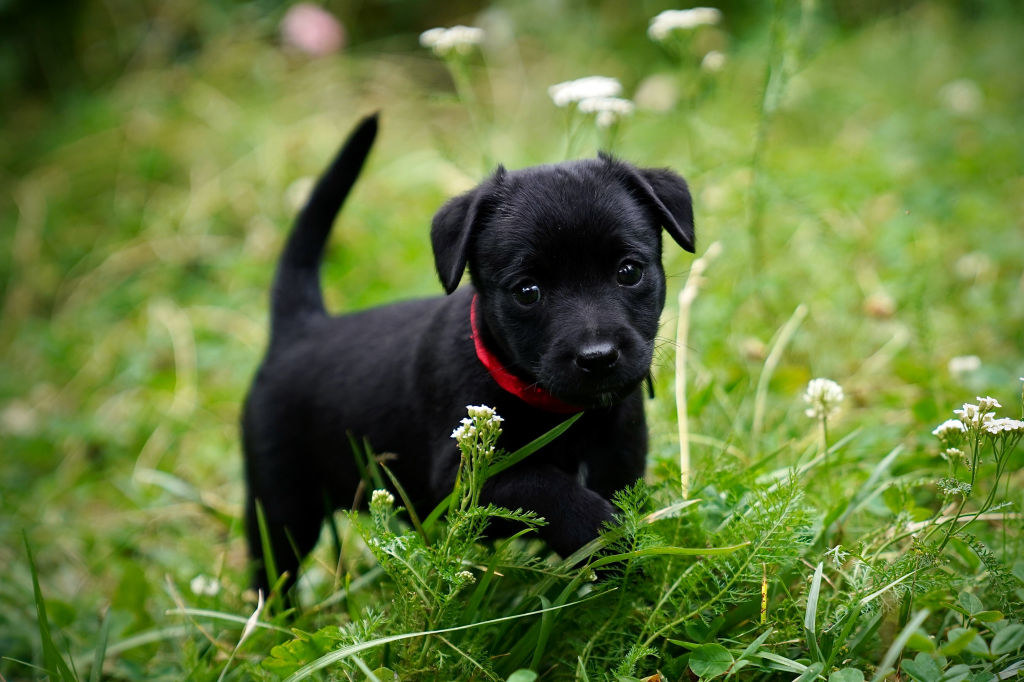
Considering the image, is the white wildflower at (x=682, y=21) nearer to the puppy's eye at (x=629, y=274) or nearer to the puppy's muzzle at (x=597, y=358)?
the puppy's eye at (x=629, y=274)

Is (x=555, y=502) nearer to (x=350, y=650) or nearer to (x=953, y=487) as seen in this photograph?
(x=350, y=650)

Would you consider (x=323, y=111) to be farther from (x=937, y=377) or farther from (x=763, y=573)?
(x=763, y=573)

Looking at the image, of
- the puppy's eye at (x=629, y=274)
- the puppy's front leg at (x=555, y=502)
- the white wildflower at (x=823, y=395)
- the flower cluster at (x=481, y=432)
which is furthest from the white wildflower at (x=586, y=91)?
the flower cluster at (x=481, y=432)

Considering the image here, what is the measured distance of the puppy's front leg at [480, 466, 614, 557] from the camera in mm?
2092

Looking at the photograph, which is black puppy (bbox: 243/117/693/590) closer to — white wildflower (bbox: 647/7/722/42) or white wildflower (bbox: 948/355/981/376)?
white wildflower (bbox: 647/7/722/42)

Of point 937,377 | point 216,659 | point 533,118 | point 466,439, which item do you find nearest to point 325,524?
point 216,659

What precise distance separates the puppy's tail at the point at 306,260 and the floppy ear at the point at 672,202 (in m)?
1.18

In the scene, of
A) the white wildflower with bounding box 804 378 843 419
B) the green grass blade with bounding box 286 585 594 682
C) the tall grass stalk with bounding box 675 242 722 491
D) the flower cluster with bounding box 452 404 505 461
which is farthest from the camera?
the tall grass stalk with bounding box 675 242 722 491

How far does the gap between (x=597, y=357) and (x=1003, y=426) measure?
86cm

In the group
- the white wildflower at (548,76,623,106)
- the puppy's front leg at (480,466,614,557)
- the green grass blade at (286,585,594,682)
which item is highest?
the white wildflower at (548,76,623,106)

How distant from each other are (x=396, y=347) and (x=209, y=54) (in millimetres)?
5896

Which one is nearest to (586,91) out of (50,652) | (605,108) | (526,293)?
(605,108)

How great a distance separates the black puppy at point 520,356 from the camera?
2139 mm

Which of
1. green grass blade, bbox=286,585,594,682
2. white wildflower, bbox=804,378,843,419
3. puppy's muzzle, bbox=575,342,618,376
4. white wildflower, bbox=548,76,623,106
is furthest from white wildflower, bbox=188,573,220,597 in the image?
white wildflower, bbox=548,76,623,106
